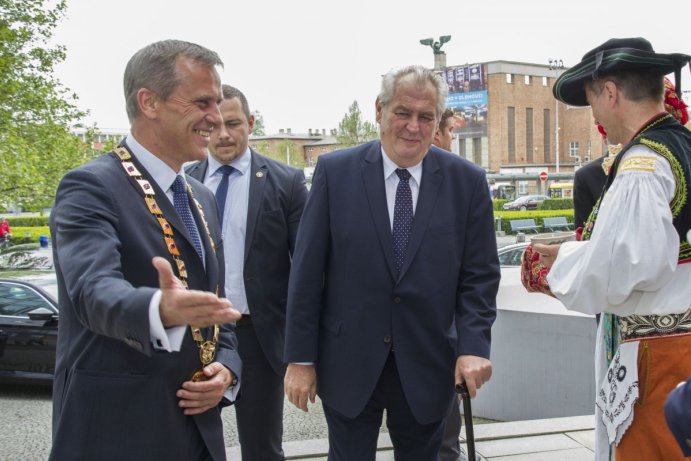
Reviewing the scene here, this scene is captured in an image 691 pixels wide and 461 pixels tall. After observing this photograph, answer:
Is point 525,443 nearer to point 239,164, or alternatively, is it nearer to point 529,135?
point 239,164

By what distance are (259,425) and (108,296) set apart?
2.08 m

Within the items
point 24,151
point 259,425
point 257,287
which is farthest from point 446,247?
point 24,151

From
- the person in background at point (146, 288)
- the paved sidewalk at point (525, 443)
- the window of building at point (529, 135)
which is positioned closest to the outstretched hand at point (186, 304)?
the person in background at point (146, 288)

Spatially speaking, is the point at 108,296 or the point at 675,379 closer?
the point at 108,296

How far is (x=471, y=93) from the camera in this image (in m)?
71.4

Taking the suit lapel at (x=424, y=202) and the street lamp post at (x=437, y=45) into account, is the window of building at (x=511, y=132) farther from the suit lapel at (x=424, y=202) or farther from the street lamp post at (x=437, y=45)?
the suit lapel at (x=424, y=202)

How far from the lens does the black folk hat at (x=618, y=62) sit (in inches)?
95.7

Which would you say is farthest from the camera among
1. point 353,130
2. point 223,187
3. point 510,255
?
point 353,130

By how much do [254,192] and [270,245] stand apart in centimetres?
29

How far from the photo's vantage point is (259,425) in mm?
3604

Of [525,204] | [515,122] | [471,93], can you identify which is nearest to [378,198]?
[525,204]

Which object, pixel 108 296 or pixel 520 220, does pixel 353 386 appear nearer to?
pixel 108 296

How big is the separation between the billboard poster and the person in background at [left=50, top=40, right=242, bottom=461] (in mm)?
70607

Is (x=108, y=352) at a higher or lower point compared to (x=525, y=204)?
higher
